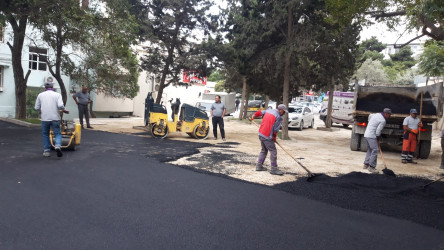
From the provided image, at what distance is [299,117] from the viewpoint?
69.2 ft

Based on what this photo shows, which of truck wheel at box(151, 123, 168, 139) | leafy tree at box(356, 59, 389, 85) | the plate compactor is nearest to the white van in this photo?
truck wheel at box(151, 123, 168, 139)

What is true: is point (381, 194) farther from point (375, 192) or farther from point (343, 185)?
point (343, 185)

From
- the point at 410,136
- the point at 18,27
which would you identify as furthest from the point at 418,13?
the point at 18,27

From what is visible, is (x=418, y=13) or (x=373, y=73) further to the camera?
(x=373, y=73)

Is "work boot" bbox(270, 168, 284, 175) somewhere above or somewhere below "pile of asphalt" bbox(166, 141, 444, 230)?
above

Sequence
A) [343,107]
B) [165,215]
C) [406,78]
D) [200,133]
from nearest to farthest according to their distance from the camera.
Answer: [165,215], [200,133], [343,107], [406,78]

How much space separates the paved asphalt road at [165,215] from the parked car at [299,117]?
582 inches

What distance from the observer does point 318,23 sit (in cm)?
1430

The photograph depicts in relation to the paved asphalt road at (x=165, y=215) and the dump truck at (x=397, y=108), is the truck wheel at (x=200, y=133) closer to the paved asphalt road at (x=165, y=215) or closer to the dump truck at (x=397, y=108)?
the dump truck at (x=397, y=108)

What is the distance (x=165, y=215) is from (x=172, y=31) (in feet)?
39.7

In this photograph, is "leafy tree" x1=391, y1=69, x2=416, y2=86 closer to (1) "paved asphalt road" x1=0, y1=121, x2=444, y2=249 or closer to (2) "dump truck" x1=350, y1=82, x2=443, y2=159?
(2) "dump truck" x1=350, y1=82, x2=443, y2=159

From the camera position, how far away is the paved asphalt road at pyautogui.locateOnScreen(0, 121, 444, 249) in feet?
11.9

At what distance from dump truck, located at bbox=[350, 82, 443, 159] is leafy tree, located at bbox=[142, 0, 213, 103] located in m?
7.03

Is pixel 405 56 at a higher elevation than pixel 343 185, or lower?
higher
